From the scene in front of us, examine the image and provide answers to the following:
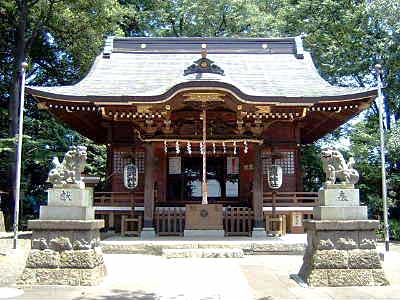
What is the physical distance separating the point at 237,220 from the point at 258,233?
77cm

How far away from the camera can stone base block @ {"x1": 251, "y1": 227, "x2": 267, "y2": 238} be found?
507 inches

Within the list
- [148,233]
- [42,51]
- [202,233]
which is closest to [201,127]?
[202,233]

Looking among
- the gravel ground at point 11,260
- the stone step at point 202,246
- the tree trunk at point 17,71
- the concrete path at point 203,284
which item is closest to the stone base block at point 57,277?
the concrete path at point 203,284

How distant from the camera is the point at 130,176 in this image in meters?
14.0

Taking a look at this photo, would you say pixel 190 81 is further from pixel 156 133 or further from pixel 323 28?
pixel 323 28

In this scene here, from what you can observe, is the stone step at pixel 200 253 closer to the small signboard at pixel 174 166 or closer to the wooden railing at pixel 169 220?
the wooden railing at pixel 169 220

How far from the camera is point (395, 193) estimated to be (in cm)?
1869

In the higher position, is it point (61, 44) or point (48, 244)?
point (61, 44)

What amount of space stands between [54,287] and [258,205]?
7284 mm

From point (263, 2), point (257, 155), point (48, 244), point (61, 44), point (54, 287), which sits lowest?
point (54, 287)

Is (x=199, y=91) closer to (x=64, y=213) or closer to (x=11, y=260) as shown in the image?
(x=64, y=213)

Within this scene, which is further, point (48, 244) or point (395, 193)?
point (395, 193)

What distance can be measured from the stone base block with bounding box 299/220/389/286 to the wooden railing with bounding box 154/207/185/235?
6.59 m

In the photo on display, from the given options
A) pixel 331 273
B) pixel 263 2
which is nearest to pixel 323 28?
pixel 263 2
